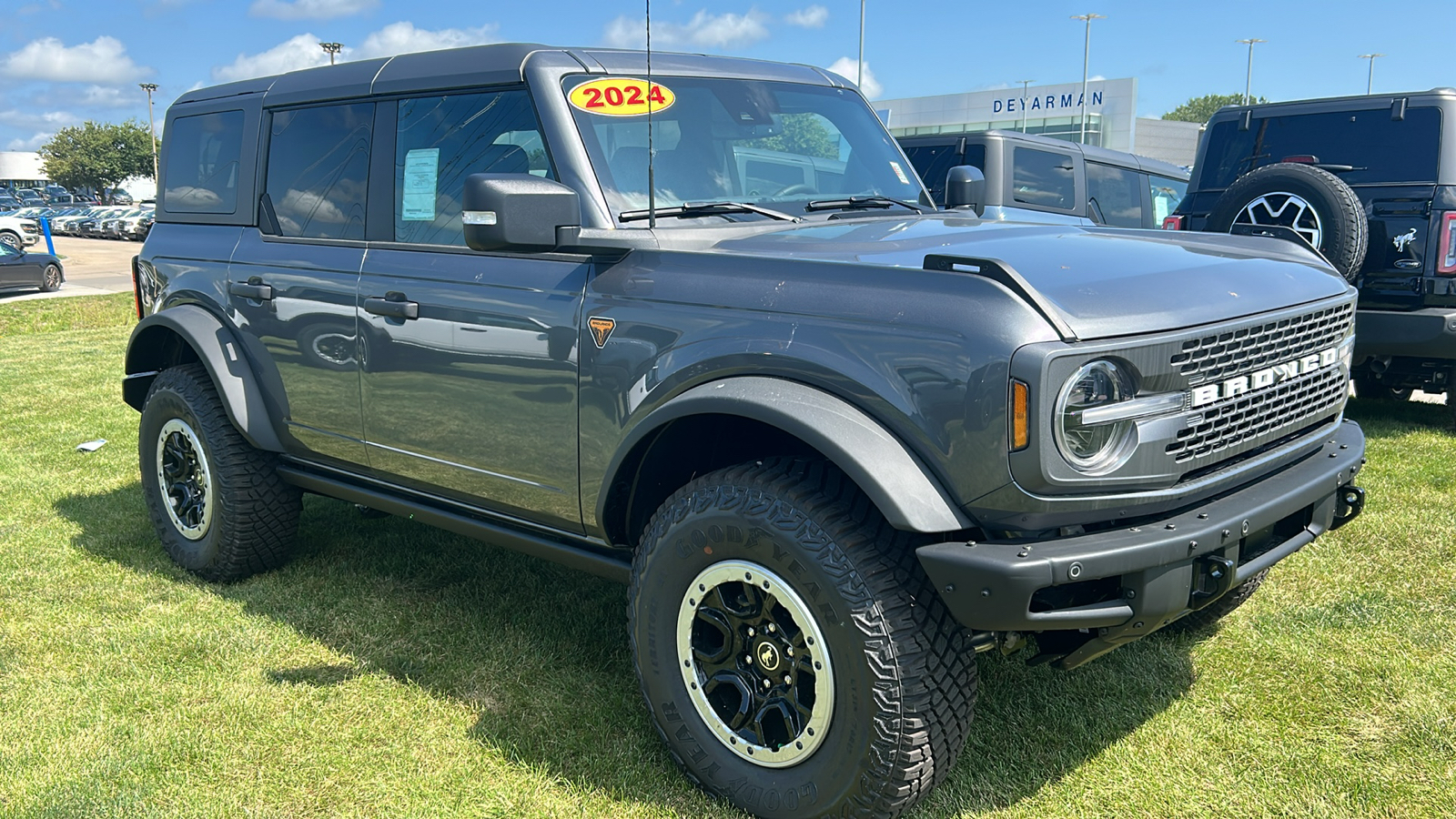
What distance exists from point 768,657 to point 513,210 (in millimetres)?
1387

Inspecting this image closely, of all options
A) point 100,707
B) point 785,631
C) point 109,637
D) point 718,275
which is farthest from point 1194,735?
point 109,637

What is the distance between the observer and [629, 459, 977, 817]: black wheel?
266cm

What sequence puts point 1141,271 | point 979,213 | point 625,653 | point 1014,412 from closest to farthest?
point 1014,412
point 1141,271
point 625,653
point 979,213

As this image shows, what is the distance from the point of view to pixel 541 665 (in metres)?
3.95

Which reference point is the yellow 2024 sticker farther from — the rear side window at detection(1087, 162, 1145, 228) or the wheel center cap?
the rear side window at detection(1087, 162, 1145, 228)

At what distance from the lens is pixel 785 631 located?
2854 millimetres

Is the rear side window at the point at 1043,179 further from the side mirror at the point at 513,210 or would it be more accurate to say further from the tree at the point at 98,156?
the tree at the point at 98,156

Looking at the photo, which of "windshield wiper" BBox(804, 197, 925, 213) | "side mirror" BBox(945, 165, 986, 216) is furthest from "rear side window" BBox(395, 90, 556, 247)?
"side mirror" BBox(945, 165, 986, 216)

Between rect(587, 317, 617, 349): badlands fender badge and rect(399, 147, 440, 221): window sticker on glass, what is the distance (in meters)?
0.98

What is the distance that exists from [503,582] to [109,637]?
149 centimetres

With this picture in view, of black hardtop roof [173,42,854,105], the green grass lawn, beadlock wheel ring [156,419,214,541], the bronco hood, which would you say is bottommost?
the green grass lawn

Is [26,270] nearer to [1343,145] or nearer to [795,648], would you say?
[1343,145]

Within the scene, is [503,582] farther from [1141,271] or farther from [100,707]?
[1141,271]

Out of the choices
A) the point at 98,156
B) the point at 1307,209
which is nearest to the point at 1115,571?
the point at 1307,209
